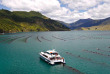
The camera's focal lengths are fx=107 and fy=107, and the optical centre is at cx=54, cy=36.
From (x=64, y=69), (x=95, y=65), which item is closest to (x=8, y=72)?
(x=64, y=69)

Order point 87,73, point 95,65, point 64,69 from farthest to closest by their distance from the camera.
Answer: point 95,65
point 64,69
point 87,73

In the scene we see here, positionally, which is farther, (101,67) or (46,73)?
(101,67)

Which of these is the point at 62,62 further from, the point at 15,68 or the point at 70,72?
the point at 15,68

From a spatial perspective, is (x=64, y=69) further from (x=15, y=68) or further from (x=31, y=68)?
(x=15, y=68)

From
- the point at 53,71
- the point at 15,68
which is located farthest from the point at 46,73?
the point at 15,68

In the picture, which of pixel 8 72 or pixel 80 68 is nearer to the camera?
pixel 8 72

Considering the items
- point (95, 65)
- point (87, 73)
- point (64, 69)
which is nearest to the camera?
point (87, 73)

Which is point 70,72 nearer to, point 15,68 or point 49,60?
point 49,60
